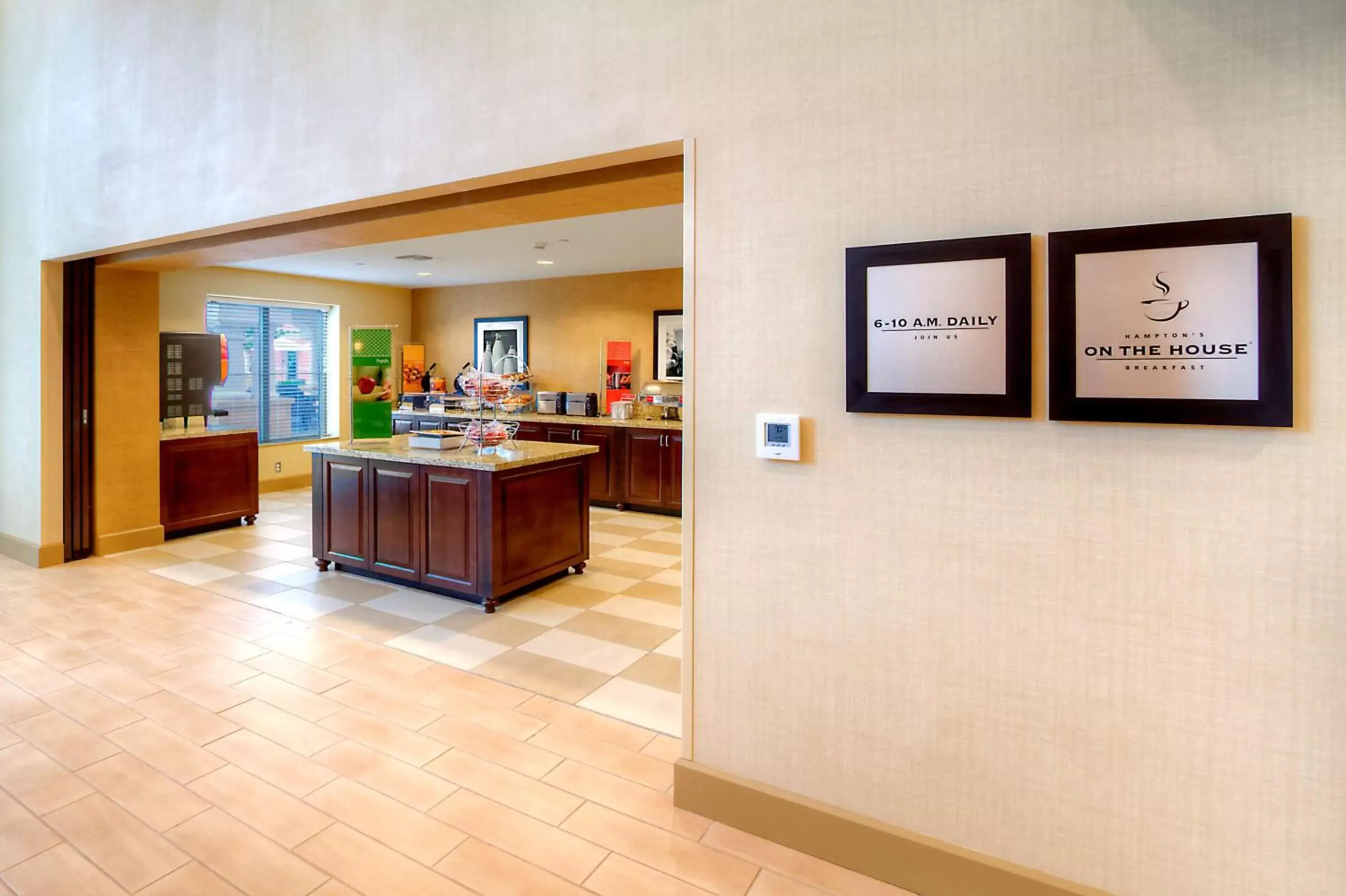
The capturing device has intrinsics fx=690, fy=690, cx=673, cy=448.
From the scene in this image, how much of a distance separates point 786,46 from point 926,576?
1654mm

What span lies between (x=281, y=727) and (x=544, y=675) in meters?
1.16

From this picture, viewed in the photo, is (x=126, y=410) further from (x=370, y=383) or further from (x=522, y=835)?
(x=522, y=835)

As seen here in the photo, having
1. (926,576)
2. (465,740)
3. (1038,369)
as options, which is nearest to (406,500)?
(465,740)

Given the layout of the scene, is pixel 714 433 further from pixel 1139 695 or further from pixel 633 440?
pixel 633 440

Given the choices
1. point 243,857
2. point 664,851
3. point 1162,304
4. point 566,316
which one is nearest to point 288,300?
point 566,316

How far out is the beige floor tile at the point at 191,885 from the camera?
1977 millimetres

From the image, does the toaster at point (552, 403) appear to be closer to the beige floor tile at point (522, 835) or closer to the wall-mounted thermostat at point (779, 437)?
the beige floor tile at point (522, 835)

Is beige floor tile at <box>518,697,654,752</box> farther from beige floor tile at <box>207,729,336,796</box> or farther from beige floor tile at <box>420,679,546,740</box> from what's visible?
beige floor tile at <box>207,729,336,796</box>

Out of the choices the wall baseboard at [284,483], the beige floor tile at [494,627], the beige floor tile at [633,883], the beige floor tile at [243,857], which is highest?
the wall baseboard at [284,483]

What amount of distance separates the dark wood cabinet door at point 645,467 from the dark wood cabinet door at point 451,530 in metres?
3.30

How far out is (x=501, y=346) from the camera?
951cm

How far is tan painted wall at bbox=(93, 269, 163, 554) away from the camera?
5.45m

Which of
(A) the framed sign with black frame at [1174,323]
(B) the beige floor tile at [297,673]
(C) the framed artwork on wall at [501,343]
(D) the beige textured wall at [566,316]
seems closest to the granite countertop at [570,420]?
(D) the beige textured wall at [566,316]

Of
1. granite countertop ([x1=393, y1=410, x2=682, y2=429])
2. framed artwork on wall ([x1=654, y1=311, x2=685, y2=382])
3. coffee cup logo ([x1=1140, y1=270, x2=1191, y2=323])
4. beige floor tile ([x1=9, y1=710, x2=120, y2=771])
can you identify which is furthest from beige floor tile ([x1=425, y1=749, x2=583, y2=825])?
framed artwork on wall ([x1=654, y1=311, x2=685, y2=382])
